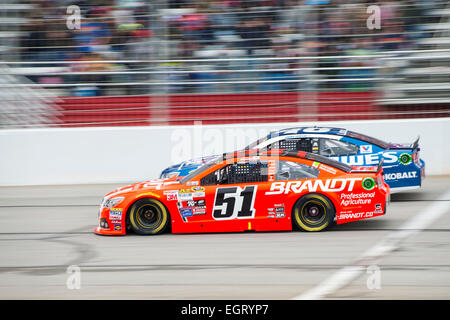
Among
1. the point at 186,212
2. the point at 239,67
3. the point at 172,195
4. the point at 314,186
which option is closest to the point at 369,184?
the point at 314,186

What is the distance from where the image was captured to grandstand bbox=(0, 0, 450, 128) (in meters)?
13.6

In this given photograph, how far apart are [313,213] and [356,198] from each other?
0.62 metres

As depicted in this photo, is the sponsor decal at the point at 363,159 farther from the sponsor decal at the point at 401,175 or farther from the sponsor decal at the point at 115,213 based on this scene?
the sponsor decal at the point at 115,213

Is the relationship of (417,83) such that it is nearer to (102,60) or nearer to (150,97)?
(150,97)

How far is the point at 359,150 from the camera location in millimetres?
10320

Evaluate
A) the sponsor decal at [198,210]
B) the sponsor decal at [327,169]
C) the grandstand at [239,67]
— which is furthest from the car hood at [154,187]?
the grandstand at [239,67]

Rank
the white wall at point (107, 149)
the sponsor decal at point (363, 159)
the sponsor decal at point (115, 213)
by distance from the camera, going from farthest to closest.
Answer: the white wall at point (107, 149) → the sponsor decal at point (363, 159) → the sponsor decal at point (115, 213)

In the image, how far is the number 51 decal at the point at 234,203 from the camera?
27.1ft

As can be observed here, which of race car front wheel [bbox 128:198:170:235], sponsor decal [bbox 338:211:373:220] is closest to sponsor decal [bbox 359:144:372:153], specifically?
sponsor decal [bbox 338:211:373:220]

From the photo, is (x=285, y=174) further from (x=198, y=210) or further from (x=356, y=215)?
(x=198, y=210)

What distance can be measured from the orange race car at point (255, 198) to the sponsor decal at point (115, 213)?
0.05 ft

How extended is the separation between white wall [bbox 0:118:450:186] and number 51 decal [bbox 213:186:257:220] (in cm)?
527

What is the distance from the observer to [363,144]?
10.4m
